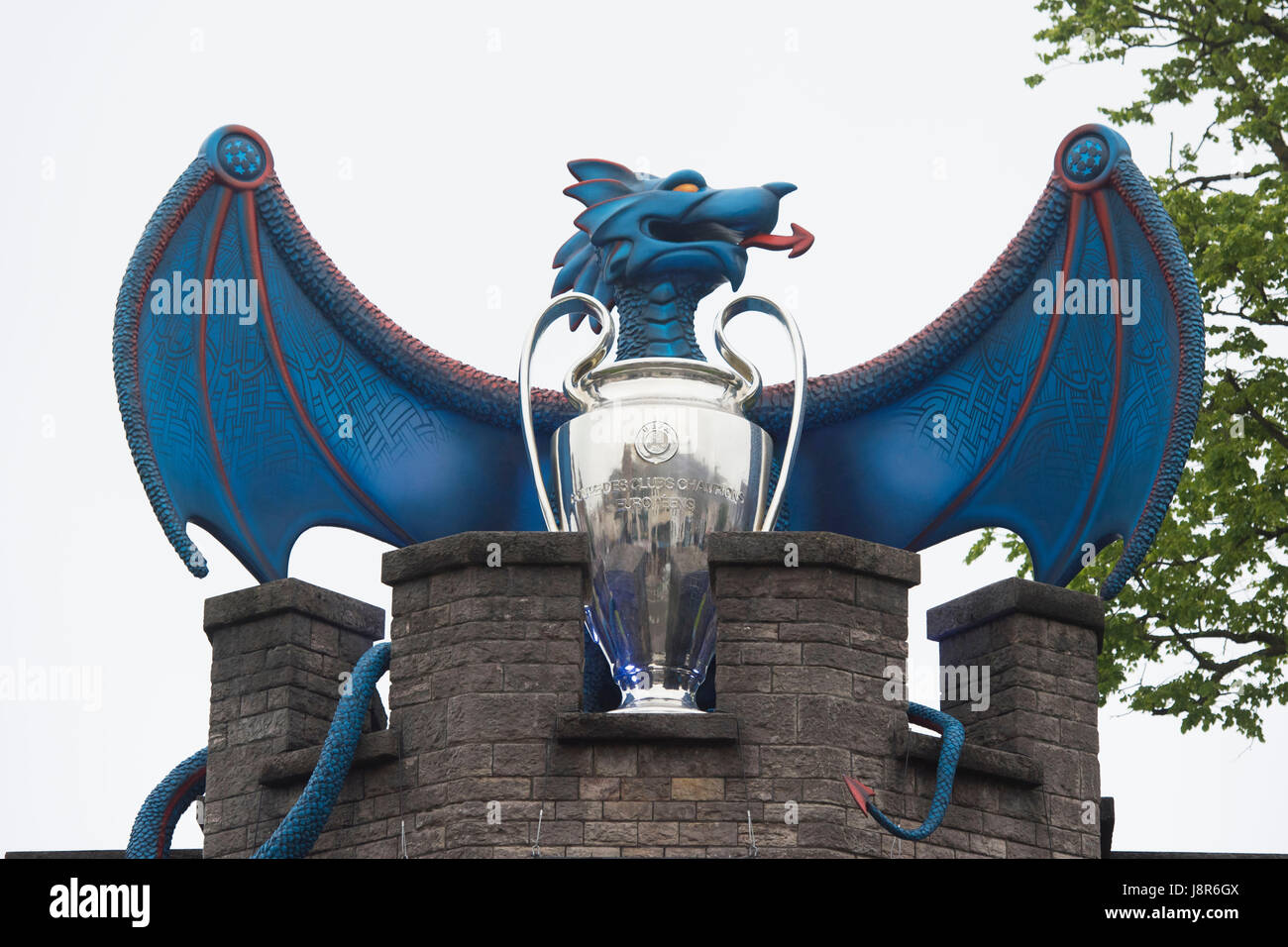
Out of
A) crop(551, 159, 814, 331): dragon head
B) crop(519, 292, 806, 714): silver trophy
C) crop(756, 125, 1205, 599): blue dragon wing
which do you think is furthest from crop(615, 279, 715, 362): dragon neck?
crop(756, 125, 1205, 599): blue dragon wing

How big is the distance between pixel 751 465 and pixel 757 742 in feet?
5.21

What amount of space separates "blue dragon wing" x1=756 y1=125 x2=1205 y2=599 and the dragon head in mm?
719

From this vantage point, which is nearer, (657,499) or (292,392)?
(657,499)

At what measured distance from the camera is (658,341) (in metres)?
11.7

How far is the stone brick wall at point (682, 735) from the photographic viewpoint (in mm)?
9844

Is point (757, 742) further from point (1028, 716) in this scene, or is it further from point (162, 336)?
point (162, 336)

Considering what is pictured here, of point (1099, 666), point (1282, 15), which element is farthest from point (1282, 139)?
point (1099, 666)

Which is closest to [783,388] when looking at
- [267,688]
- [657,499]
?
[657,499]

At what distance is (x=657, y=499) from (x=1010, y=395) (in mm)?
2197

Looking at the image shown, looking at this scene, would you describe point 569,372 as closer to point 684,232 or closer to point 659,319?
point 659,319

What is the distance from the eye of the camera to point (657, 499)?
35.7 feet

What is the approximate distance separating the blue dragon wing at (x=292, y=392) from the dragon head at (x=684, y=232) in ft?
2.74

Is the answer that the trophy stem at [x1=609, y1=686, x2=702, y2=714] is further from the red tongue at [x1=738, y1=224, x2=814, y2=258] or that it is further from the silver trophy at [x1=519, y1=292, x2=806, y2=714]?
the red tongue at [x1=738, y1=224, x2=814, y2=258]

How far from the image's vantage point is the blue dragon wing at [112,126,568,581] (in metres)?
12.0
